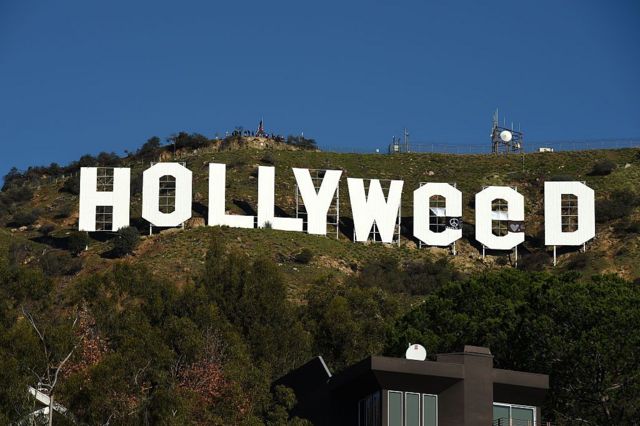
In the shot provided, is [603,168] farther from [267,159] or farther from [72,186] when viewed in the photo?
[72,186]

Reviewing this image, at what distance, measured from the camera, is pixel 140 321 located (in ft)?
237

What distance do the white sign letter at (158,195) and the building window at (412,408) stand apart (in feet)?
217

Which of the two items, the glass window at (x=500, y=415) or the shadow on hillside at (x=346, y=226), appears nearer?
the glass window at (x=500, y=415)

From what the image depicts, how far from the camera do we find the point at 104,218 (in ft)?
402

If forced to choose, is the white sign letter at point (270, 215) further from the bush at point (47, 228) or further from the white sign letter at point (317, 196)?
the bush at point (47, 228)

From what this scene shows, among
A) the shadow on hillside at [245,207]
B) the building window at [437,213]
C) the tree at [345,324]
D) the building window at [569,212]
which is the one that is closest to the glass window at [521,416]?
the tree at [345,324]

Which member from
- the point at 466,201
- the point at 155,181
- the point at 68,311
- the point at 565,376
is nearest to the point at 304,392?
the point at 565,376

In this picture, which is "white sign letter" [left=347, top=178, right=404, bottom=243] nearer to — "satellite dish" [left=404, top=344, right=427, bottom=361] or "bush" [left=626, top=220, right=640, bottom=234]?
"bush" [left=626, top=220, right=640, bottom=234]

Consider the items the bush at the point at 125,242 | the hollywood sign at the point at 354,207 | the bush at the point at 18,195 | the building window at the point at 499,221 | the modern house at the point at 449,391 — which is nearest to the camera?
the modern house at the point at 449,391

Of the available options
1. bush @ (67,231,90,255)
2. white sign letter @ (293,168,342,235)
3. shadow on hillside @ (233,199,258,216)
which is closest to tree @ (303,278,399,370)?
white sign letter @ (293,168,342,235)

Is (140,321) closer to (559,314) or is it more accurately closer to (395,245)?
(559,314)

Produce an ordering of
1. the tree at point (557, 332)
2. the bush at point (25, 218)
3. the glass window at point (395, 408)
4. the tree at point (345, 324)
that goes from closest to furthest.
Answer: the glass window at point (395, 408) < the tree at point (557, 332) < the tree at point (345, 324) < the bush at point (25, 218)

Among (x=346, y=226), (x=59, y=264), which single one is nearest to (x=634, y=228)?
(x=346, y=226)

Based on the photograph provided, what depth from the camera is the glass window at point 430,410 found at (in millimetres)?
54812
